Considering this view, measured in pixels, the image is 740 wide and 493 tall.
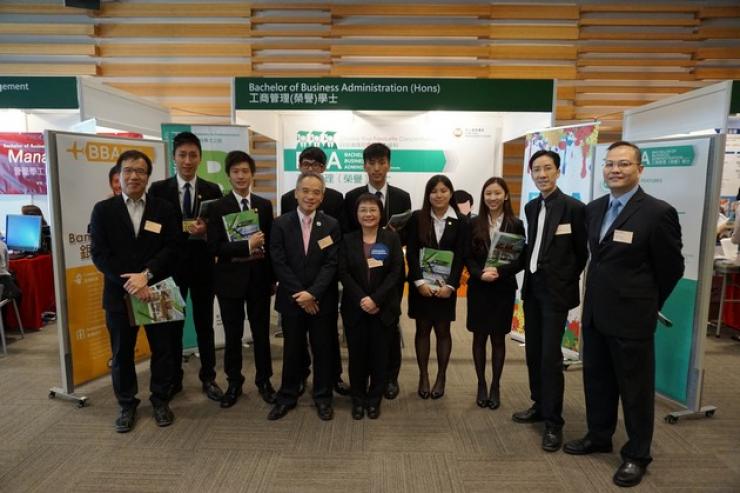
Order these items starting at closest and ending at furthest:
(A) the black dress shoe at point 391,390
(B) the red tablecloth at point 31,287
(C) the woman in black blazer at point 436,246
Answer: (C) the woman in black blazer at point 436,246 < (A) the black dress shoe at point 391,390 < (B) the red tablecloth at point 31,287

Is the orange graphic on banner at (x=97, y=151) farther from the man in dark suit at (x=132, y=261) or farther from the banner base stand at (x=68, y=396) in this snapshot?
the banner base stand at (x=68, y=396)

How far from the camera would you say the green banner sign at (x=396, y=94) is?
414 cm

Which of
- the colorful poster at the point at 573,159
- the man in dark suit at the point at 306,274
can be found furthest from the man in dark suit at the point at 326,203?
the colorful poster at the point at 573,159

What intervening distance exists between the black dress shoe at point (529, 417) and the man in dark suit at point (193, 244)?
6.86ft

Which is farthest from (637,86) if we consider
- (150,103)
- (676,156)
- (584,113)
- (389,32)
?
(150,103)

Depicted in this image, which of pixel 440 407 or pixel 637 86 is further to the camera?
pixel 637 86

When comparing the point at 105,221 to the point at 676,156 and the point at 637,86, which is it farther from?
the point at 637,86

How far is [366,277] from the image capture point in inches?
115

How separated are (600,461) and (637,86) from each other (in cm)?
591

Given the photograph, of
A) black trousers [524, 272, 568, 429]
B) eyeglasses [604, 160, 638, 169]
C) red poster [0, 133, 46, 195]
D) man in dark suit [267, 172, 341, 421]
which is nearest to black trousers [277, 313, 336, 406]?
man in dark suit [267, 172, 341, 421]

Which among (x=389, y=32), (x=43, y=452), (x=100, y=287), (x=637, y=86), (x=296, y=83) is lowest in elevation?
(x=43, y=452)

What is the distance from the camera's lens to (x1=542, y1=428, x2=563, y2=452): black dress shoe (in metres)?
2.64

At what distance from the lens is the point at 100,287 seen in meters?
3.51

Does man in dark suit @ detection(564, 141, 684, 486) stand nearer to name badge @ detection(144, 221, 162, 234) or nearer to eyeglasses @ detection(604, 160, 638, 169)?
eyeglasses @ detection(604, 160, 638, 169)
